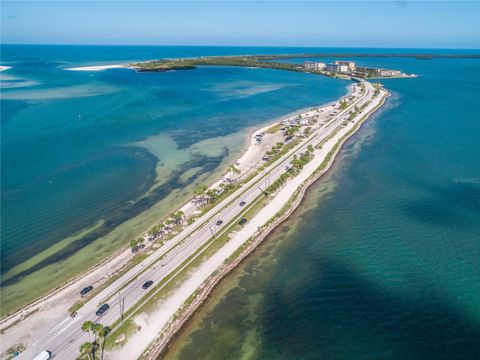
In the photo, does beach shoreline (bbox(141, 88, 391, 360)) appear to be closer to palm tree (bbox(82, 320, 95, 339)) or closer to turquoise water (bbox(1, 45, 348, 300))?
palm tree (bbox(82, 320, 95, 339))

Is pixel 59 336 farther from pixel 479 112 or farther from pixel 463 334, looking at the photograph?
pixel 479 112

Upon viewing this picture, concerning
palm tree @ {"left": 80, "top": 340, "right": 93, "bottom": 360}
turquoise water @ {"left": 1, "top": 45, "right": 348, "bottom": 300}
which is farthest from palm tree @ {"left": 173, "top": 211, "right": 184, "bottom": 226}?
palm tree @ {"left": 80, "top": 340, "right": 93, "bottom": 360}

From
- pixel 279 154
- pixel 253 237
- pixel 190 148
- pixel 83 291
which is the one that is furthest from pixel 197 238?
pixel 190 148

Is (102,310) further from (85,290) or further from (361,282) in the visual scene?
(361,282)

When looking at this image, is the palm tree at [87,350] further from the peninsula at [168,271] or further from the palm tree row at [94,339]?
the peninsula at [168,271]

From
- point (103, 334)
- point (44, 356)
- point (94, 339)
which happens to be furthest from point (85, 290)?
point (44, 356)

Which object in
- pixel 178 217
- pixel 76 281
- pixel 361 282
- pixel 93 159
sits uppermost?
pixel 93 159

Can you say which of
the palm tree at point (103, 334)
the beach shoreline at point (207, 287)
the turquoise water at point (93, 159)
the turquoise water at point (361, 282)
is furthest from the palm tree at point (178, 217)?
the palm tree at point (103, 334)

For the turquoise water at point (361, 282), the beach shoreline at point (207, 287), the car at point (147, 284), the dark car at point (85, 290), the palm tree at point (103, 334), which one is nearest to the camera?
the palm tree at point (103, 334)
